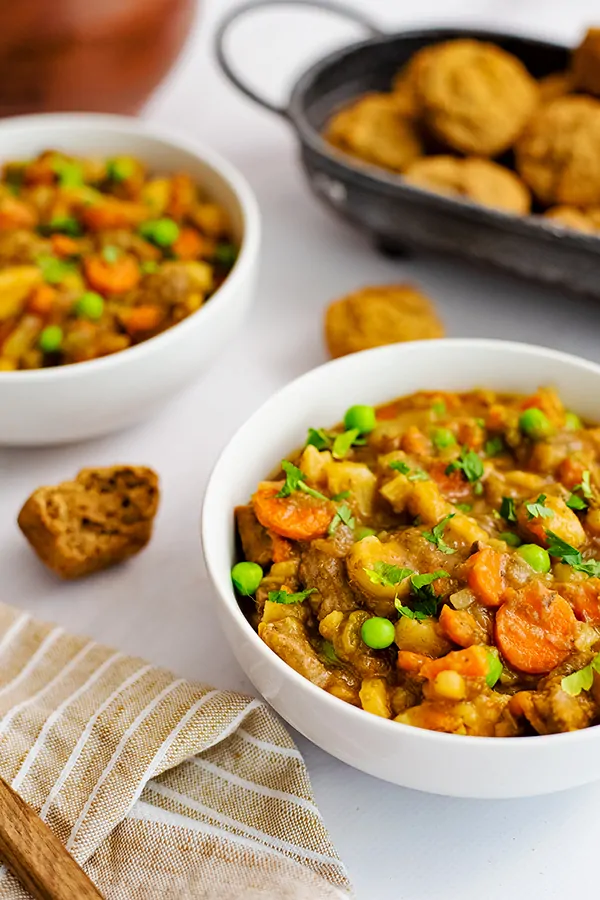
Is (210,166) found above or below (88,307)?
above

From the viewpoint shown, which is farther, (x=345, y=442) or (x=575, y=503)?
(x=345, y=442)

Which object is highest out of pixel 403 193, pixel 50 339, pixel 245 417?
pixel 403 193

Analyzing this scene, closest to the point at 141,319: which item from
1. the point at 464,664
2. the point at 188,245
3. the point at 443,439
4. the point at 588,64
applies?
the point at 188,245

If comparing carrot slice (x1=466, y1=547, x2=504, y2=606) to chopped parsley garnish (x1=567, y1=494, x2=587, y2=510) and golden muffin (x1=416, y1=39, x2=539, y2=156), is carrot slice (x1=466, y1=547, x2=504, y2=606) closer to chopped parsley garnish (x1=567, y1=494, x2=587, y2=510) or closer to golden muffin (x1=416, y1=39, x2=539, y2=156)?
chopped parsley garnish (x1=567, y1=494, x2=587, y2=510)

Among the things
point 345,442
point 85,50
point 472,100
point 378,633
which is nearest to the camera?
point 378,633

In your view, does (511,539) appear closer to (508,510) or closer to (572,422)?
(508,510)

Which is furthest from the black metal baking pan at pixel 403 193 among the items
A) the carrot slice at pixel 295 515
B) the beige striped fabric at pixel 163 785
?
the beige striped fabric at pixel 163 785

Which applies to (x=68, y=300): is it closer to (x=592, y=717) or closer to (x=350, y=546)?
(x=350, y=546)

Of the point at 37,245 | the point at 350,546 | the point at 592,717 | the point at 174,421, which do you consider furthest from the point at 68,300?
the point at 592,717
